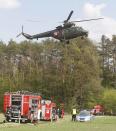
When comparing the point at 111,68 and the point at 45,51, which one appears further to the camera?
the point at 111,68

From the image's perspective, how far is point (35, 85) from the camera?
10425 centimetres

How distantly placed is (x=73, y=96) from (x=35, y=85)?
26.2 feet

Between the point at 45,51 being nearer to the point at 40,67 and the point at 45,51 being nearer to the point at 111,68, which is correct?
the point at 40,67

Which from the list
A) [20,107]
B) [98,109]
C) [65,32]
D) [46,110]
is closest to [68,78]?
[98,109]

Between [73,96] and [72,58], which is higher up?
[72,58]

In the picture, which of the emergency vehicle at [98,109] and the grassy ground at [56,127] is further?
the emergency vehicle at [98,109]

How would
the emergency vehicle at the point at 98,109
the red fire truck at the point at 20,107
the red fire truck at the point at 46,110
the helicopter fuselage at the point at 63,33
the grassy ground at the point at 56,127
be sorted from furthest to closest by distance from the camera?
the emergency vehicle at the point at 98,109
the red fire truck at the point at 46,110
the red fire truck at the point at 20,107
the helicopter fuselage at the point at 63,33
the grassy ground at the point at 56,127

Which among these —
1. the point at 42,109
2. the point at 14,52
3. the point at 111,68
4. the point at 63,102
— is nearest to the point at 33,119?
the point at 42,109

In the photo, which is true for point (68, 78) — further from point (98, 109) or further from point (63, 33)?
point (63, 33)

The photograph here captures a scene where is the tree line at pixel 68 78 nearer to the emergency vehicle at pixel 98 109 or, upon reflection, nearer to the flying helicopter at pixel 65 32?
the emergency vehicle at pixel 98 109

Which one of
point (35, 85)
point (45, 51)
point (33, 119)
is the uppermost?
point (45, 51)

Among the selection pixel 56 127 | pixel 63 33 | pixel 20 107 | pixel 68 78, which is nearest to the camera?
pixel 56 127

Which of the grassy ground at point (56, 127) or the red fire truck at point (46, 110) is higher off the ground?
the red fire truck at point (46, 110)

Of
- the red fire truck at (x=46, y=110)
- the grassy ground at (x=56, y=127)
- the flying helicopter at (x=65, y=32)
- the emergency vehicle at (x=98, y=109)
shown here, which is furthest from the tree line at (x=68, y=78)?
the grassy ground at (x=56, y=127)
